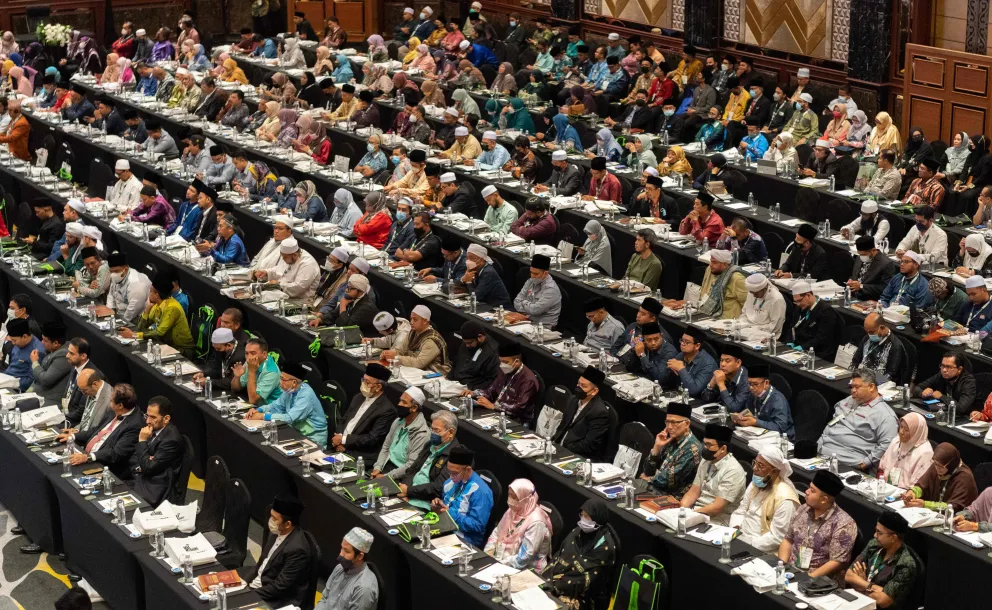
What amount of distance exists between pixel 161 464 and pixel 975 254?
8.12 metres

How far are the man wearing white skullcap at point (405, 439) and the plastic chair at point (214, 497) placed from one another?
1174 mm

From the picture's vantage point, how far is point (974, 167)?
659 inches

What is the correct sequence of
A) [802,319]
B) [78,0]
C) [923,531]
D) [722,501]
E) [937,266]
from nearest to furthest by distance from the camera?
[923,531] → [722,501] → [802,319] → [937,266] → [78,0]

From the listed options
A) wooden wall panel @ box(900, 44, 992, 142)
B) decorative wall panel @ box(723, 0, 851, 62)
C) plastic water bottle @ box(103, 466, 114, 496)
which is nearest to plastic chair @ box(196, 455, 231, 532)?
plastic water bottle @ box(103, 466, 114, 496)

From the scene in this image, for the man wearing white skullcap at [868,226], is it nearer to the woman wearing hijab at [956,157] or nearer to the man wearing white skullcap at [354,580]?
the woman wearing hijab at [956,157]

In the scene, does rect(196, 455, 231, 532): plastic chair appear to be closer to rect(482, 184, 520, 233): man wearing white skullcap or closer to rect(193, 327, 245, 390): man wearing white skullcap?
rect(193, 327, 245, 390): man wearing white skullcap

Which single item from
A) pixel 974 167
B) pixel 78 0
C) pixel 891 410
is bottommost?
pixel 891 410

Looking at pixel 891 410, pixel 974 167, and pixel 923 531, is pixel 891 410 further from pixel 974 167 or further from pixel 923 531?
pixel 974 167

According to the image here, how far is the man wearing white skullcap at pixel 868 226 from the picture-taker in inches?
577

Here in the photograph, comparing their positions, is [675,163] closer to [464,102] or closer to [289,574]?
[464,102]

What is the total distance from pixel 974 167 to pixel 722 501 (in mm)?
8764

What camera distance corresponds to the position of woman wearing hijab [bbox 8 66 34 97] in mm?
23875

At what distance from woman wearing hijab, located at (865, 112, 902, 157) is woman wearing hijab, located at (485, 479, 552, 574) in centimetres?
1022

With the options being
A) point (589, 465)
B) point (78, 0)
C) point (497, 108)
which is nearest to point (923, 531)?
point (589, 465)
